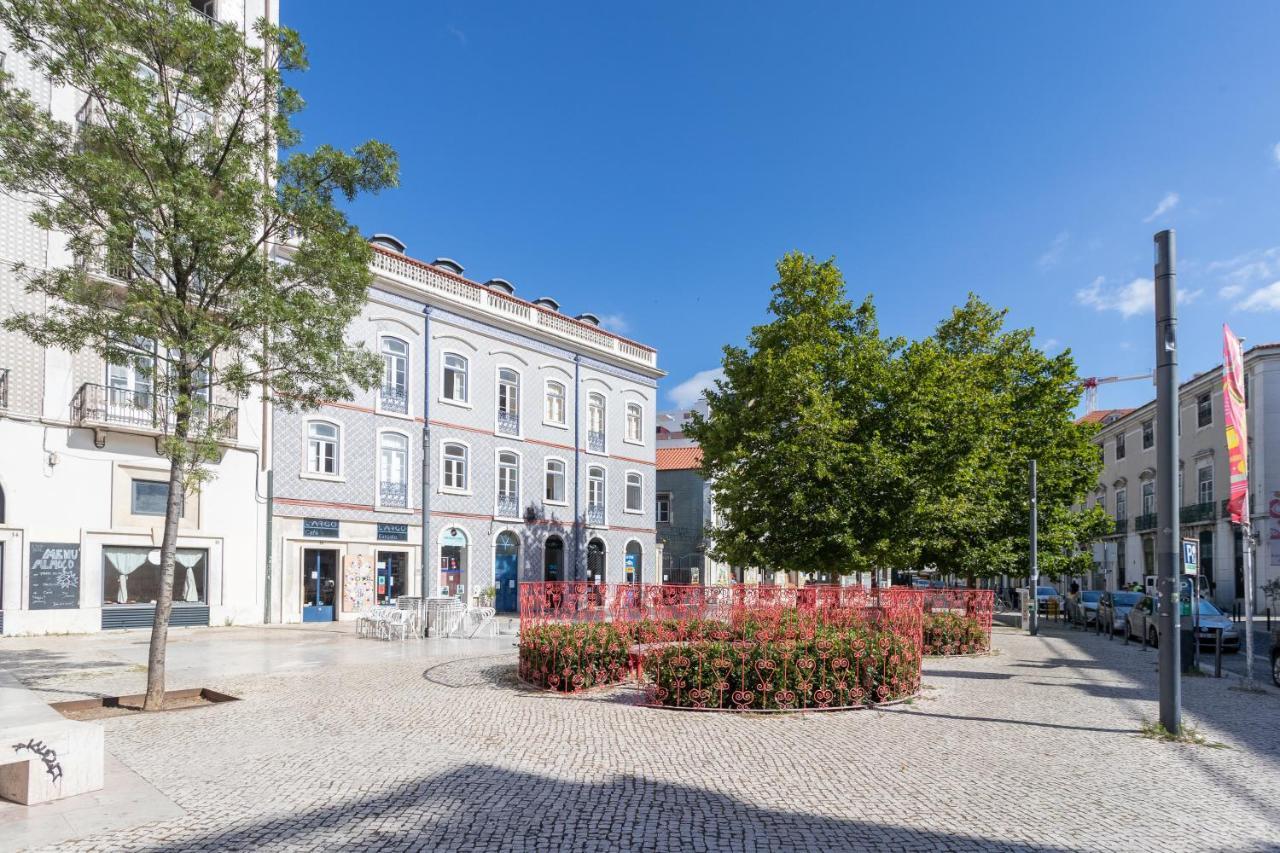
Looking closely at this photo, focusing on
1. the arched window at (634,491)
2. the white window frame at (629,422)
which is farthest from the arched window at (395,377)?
the arched window at (634,491)

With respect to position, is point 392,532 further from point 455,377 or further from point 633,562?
point 633,562

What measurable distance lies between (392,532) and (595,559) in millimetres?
Result: 10708

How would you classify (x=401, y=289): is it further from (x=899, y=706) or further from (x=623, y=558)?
(x=899, y=706)

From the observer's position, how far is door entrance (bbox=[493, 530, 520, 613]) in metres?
33.0

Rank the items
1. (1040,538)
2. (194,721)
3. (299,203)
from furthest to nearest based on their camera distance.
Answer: (1040,538)
(299,203)
(194,721)

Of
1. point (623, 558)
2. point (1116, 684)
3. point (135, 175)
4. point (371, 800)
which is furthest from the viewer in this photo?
point (623, 558)

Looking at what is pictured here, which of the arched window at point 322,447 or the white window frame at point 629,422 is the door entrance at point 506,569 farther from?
the white window frame at point 629,422

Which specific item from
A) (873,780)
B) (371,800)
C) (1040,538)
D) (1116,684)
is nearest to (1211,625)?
(1040,538)

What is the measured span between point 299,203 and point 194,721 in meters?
6.79

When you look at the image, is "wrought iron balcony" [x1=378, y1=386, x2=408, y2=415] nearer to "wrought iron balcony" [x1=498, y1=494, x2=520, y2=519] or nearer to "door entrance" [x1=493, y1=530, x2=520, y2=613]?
"wrought iron balcony" [x1=498, y1=494, x2=520, y2=519]

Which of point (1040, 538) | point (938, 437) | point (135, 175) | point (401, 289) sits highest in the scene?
point (401, 289)

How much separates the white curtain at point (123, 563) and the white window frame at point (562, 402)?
1556 centimetres

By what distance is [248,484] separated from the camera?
25047 millimetres

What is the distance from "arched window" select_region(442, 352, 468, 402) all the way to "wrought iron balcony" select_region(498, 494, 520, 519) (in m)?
4.02
